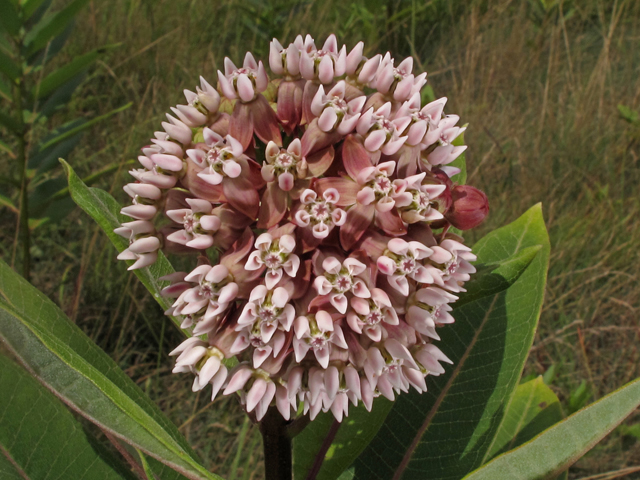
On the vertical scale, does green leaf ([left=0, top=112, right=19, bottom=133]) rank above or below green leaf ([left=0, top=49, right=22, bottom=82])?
below

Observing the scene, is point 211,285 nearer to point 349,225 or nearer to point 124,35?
point 349,225

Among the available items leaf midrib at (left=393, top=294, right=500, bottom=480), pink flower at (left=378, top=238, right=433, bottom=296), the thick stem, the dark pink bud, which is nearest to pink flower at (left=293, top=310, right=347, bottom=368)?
pink flower at (left=378, top=238, right=433, bottom=296)

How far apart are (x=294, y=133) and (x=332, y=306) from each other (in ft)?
1.29

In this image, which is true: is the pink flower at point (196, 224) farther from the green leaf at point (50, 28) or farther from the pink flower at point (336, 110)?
the green leaf at point (50, 28)

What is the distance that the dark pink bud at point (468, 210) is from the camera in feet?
3.97

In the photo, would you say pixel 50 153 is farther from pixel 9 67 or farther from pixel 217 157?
pixel 217 157

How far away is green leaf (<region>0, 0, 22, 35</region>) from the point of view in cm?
244

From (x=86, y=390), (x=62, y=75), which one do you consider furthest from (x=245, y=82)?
(x=62, y=75)

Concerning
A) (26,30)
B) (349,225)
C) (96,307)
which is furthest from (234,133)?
(96,307)

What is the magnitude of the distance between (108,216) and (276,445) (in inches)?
24.8

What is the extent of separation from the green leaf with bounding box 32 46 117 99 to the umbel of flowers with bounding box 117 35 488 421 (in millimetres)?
1744

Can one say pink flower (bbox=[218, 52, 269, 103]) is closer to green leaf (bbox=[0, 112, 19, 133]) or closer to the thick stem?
the thick stem

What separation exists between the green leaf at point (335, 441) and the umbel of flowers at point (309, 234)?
0.27 m

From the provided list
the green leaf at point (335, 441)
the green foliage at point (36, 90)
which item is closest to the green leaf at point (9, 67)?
the green foliage at point (36, 90)
